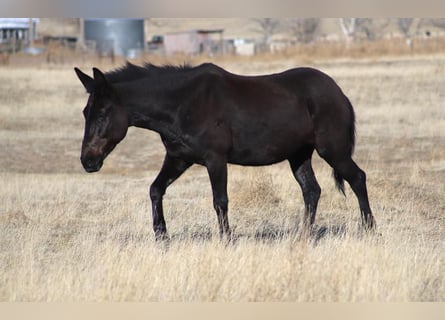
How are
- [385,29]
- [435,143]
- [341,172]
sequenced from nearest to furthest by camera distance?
[341,172]
[435,143]
[385,29]

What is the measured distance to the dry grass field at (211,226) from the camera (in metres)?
7.27

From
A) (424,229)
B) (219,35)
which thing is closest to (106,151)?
(424,229)

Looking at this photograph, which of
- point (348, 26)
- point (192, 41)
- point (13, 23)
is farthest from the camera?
point (348, 26)

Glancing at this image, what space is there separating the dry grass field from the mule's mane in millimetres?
1694

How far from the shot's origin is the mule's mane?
8.57 meters

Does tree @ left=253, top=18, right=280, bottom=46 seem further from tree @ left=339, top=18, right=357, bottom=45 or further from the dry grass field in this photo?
the dry grass field

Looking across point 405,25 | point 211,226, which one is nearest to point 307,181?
point 211,226

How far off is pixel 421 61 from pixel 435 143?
365 inches

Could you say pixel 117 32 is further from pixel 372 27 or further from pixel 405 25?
pixel 405 25

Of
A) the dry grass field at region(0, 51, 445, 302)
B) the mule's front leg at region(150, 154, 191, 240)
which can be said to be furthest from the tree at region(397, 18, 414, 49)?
the mule's front leg at region(150, 154, 191, 240)

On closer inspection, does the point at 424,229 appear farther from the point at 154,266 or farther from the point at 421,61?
the point at 421,61

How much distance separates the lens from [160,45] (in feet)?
140

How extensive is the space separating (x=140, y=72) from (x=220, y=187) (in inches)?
56.8

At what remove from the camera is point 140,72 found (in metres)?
8.66
